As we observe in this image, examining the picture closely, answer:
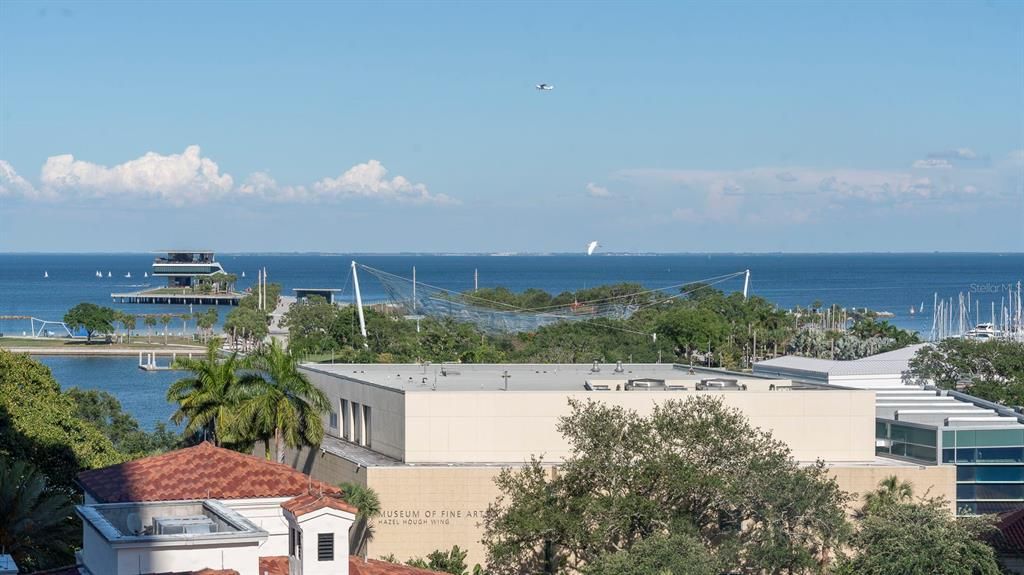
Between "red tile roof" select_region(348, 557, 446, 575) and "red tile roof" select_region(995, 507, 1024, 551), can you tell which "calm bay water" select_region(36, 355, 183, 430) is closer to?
"red tile roof" select_region(995, 507, 1024, 551)

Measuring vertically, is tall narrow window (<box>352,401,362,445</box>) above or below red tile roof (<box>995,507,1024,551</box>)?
above

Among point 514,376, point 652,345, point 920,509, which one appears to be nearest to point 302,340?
point 652,345

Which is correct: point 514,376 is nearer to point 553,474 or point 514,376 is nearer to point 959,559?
point 553,474

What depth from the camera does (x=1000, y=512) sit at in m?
45.2

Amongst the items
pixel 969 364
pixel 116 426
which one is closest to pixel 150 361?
pixel 116 426

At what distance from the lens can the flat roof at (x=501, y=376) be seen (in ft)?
162

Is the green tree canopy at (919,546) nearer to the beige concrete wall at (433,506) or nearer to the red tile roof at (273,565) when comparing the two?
the beige concrete wall at (433,506)

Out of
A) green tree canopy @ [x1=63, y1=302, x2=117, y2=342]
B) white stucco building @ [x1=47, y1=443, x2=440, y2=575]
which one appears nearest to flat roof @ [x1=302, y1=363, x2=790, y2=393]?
white stucco building @ [x1=47, y1=443, x2=440, y2=575]

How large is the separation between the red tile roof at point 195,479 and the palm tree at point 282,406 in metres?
11.9

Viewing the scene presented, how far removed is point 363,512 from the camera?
128 feet

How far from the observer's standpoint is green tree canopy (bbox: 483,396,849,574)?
3653cm

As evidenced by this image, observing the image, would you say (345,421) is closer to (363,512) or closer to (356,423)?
(356,423)

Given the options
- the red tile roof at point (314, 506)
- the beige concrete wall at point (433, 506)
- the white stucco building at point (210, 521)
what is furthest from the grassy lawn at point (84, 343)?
the red tile roof at point (314, 506)

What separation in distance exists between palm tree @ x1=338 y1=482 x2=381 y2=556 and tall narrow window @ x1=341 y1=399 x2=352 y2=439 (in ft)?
27.5
